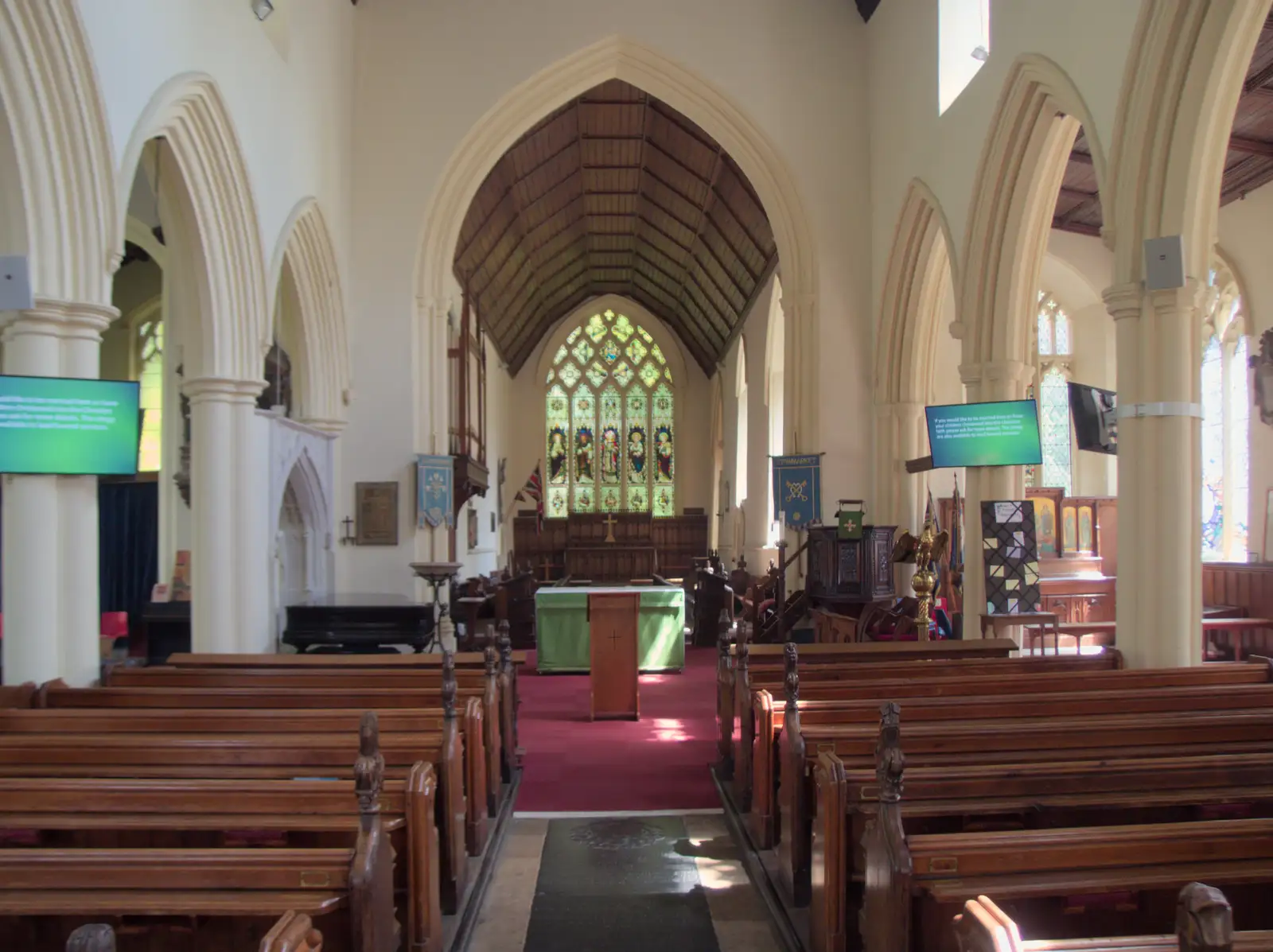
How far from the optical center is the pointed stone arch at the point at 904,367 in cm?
920

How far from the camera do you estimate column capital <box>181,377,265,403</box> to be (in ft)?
21.2

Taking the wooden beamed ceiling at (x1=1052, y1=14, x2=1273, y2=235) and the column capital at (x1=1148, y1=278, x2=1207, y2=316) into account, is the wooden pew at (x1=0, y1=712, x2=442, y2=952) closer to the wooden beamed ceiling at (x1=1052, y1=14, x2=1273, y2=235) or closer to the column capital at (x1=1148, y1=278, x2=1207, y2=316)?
the column capital at (x1=1148, y1=278, x2=1207, y2=316)

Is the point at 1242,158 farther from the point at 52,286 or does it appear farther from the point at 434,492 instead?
the point at 52,286

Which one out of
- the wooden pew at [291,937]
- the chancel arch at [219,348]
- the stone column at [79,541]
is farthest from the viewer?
the chancel arch at [219,348]

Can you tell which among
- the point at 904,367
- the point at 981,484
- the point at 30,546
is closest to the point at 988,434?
the point at 981,484

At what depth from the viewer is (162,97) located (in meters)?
5.36

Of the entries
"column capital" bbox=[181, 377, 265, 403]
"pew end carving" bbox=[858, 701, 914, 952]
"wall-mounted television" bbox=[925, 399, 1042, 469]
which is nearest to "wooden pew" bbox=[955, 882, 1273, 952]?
"pew end carving" bbox=[858, 701, 914, 952]

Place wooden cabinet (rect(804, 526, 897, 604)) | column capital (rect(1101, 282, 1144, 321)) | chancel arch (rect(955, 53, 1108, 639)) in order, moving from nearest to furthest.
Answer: column capital (rect(1101, 282, 1144, 321)), chancel arch (rect(955, 53, 1108, 639)), wooden cabinet (rect(804, 526, 897, 604))

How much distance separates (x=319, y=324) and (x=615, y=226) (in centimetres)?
771

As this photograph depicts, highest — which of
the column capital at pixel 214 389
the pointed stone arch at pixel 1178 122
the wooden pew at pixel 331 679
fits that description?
the pointed stone arch at pixel 1178 122

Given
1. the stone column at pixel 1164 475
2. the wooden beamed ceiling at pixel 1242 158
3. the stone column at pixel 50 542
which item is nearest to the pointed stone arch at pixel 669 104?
the wooden beamed ceiling at pixel 1242 158

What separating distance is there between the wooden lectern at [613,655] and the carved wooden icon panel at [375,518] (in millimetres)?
3237

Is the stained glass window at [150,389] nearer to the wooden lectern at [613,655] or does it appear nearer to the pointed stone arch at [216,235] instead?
the pointed stone arch at [216,235]

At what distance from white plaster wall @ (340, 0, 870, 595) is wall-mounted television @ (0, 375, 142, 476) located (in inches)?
190
